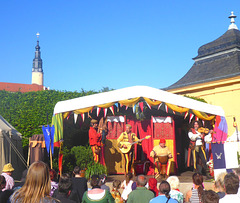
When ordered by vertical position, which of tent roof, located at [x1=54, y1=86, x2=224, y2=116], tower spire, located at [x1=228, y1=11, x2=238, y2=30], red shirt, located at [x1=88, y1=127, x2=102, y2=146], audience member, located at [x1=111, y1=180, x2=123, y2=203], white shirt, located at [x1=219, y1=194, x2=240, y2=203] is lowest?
audience member, located at [x1=111, y1=180, x2=123, y2=203]

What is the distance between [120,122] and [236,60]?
800 centimetres

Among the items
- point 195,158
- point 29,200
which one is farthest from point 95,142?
point 29,200

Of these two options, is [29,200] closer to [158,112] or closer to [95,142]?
[95,142]

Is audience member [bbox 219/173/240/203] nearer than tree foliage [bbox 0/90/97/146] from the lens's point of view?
Yes

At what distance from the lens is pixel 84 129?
13.2 metres

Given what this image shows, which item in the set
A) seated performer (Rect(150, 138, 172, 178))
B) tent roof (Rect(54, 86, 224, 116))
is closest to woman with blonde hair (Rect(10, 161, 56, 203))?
tent roof (Rect(54, 86, 224, 116))

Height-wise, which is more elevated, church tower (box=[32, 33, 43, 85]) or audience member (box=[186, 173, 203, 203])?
church tower (box=[32, 33, 43, 85])

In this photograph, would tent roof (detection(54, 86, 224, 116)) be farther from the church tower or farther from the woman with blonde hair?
the church tower

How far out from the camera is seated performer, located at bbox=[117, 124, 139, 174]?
462 inches

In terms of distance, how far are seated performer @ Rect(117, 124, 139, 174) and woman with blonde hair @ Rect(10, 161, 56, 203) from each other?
31.1ft

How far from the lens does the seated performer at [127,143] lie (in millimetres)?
11734

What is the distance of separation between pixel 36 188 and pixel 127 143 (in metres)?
9.58

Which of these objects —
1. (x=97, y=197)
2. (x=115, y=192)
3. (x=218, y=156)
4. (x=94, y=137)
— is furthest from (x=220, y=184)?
(x=94, y=137)

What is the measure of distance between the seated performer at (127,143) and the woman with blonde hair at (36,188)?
31.1 ft
